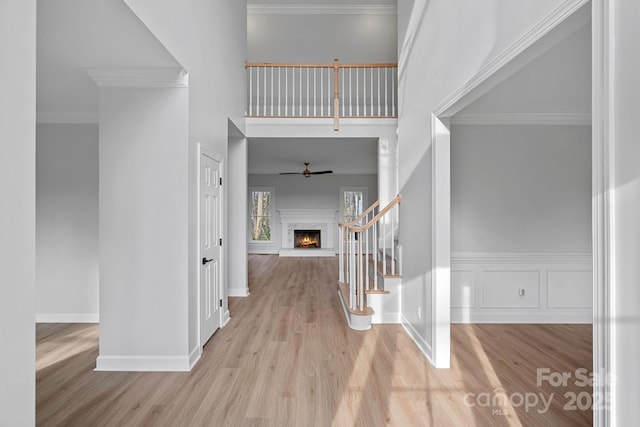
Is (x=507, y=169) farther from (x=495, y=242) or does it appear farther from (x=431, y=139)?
(x=431, y=139)

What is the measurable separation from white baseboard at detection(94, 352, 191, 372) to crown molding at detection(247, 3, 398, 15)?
7.61m

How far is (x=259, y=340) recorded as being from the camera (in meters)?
3.84

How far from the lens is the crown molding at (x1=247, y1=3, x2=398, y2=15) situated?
8.04 m

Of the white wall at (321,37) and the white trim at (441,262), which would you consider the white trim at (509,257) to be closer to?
the white trim at (441,262)

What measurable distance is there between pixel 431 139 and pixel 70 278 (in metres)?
4.58

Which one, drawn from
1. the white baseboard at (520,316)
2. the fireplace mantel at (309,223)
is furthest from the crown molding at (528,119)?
the fireplace mantel at (309,223)

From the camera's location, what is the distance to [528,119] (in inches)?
171

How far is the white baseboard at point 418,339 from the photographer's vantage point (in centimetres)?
333

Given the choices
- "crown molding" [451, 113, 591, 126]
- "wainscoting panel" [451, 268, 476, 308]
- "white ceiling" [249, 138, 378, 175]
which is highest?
"white ceiling" [249, 138, 378, 175]

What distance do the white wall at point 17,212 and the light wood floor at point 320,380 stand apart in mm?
1405

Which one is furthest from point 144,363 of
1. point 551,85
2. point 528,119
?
point 528,119

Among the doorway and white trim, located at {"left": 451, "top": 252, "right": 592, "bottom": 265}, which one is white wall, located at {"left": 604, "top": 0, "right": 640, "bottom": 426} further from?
white trim, located at {"left": 451, "top": 252, "right": 592, "bottom": 265}

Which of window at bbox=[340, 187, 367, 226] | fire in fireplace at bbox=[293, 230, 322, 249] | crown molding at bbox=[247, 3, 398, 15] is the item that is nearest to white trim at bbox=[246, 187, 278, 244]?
fire in fireplace at bbox=[293, 230, 322, 249]

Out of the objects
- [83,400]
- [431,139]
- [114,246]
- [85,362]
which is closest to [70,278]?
[85,362]
